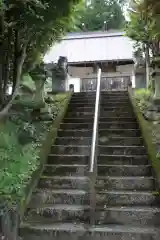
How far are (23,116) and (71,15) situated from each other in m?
2.37

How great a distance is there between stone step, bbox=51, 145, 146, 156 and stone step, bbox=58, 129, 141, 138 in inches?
24.0

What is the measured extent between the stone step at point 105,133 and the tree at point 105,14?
18204 millimetres

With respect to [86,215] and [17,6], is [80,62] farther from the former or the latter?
[86,215]

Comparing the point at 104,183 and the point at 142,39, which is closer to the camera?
the point at 104,183

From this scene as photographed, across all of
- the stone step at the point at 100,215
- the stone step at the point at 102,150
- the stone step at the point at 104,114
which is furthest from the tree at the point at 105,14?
the stone step at the point at 100,215

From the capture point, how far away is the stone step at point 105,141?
620 centimetres

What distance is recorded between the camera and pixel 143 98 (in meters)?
8.43

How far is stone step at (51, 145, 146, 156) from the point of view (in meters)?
5.86

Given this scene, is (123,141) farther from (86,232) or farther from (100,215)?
(86,232)

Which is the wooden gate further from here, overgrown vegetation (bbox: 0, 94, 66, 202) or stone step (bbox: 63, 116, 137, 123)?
overgrown vegetation (bbox: 0, 94, 66, 202)

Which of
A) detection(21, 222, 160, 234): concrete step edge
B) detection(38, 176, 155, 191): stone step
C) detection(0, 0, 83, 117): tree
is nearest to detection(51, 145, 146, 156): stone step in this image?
detection(38, 176, 155, 191): stone step

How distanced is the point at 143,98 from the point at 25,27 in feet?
13.0

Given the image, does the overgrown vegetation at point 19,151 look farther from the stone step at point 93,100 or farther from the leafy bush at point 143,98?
the leafy bush at point 143,98

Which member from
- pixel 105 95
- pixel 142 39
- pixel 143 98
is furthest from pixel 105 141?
pixel 142 39
